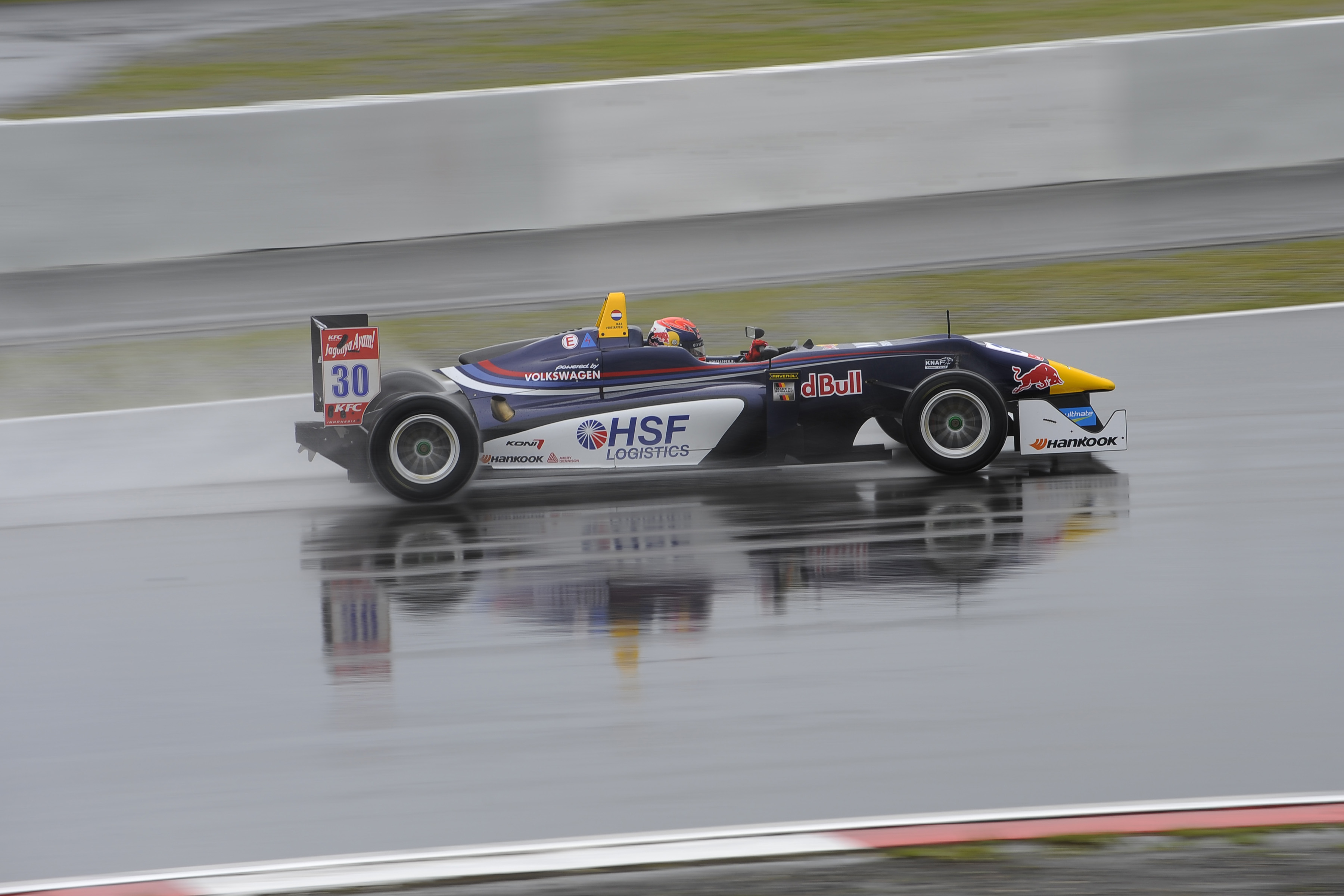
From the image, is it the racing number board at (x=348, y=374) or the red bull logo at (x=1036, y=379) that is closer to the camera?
the racing number board at (x=348, y=374)

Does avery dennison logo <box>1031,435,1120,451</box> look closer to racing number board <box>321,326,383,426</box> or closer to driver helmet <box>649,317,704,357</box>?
driver helmet <box>649,317,704,357</box>

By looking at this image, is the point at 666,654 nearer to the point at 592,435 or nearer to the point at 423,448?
the point at 592,435

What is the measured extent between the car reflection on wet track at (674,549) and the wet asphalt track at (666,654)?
0.03 metres

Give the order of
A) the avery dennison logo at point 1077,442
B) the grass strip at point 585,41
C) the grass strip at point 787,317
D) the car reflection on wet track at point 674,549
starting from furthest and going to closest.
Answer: the grass strip at point 585,41, the grass strip at point 787,317, the avery dennison logo at point 1077,442, the car reflection on wet track at point 674,549

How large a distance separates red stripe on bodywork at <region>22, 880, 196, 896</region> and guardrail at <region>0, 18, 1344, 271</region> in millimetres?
9796

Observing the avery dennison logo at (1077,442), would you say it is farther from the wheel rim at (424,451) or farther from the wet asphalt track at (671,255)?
the wet asphalt track at (671,255)

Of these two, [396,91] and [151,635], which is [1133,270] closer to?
[396,91]

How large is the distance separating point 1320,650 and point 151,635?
496 centimetres

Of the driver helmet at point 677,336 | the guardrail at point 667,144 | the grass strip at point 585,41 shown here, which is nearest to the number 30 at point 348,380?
the driver helmet at point 677,336

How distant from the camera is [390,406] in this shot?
784cm

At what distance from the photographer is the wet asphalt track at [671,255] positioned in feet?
39.8

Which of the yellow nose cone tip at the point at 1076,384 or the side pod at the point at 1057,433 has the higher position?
the yellow nose cone tip at the point at 1076,384

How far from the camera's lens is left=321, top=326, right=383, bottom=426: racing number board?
797 centimetres

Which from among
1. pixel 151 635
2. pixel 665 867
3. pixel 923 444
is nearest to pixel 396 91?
pixel 923 444
